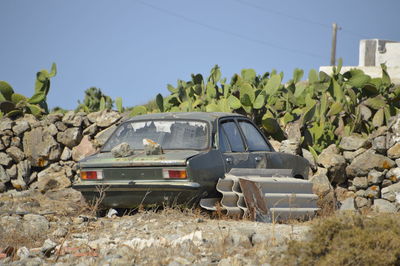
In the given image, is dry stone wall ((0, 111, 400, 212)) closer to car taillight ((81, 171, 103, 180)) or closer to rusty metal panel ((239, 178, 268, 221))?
car taillight ((81, 171, 103, 180))

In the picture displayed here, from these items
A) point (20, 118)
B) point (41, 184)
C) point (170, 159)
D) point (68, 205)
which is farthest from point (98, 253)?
point (20, 118)

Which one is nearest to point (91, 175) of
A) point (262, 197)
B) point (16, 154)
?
point (262, 197)

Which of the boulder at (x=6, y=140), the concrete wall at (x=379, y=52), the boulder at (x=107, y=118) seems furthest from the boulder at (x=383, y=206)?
the concrete wall at (x=379, y=52)

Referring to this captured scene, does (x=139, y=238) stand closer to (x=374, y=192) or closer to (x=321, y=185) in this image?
(x=321, y=185)

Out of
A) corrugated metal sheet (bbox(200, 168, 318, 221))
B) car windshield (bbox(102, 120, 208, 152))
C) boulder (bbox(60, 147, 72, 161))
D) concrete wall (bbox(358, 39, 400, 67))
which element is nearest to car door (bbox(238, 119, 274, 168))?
corrugated metal sheet (bbox(200, 168, 318, 221))

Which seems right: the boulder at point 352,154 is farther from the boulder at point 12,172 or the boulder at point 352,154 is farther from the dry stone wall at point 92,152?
the boulder at point 12,172

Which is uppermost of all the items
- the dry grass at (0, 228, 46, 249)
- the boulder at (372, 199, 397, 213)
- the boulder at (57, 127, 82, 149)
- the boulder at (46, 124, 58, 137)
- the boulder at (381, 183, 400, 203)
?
the boulder at (46, 124, 58, 137)

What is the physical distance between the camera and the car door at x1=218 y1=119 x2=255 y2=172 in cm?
964

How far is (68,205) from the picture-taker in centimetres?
1188

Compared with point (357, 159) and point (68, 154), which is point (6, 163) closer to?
point (68, 154)

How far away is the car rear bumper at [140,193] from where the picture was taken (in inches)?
346

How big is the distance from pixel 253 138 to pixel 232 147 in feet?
3.16

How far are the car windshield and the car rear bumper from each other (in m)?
0.78

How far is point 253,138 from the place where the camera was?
35.5 feet
